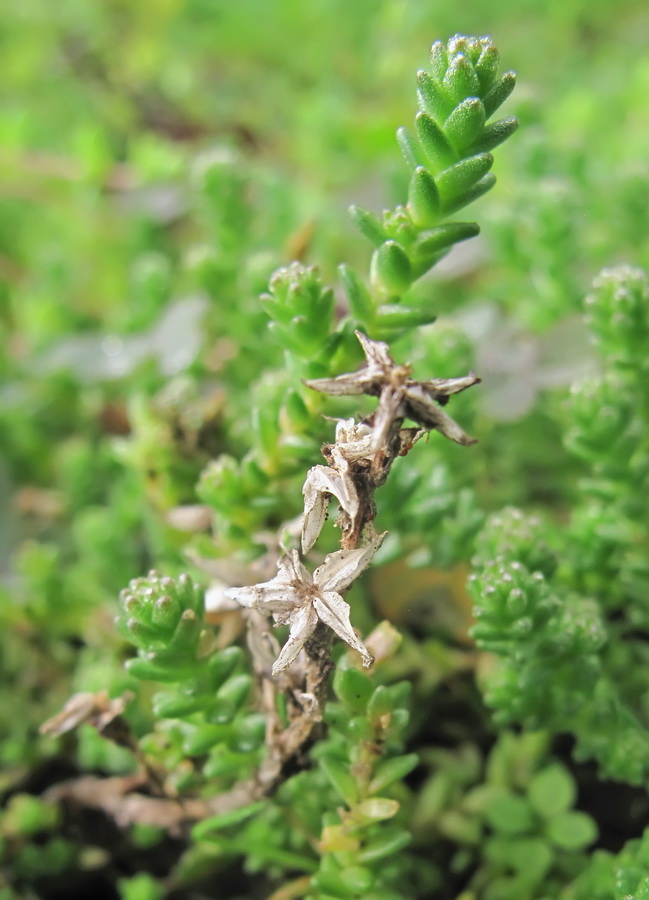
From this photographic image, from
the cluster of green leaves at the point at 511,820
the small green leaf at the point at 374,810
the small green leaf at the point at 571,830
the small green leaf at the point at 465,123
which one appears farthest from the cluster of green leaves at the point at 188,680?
the small green leaf at the point at 465,123

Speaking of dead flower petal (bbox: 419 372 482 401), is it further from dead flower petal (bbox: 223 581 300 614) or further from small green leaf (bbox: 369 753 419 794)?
small green leaf (bbox: 369 753 419 794)

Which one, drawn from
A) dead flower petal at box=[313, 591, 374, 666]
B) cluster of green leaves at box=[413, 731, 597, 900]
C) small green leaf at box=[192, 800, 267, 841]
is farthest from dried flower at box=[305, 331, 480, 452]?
cluster of green leaves at box=[413, 731, 597, 900]

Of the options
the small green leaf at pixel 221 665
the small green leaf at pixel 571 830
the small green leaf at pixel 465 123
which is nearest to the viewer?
the small green leaf at pixel 465 123

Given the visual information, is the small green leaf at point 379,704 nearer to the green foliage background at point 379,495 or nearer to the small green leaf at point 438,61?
the green foliage background at point 379,495

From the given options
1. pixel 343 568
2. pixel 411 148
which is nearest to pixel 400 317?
pixel 411 148

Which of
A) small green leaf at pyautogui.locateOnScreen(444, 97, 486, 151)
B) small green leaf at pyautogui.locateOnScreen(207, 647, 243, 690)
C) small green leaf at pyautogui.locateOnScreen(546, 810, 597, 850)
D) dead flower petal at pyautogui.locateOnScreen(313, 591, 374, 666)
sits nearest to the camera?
dead flower petal at pyautogui.locateOnScreen(313, 591, 374, 666)
